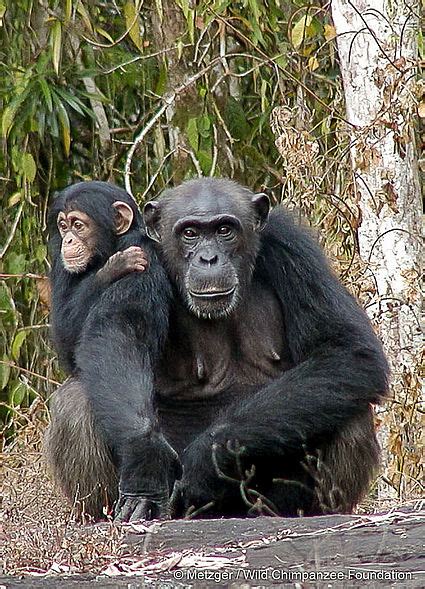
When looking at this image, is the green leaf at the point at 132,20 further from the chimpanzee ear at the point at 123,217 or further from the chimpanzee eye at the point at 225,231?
the chimpanzee eye at the point at 225,231

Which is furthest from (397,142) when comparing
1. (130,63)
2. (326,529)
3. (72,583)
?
(72,583)

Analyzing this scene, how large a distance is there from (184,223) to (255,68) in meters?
3.32

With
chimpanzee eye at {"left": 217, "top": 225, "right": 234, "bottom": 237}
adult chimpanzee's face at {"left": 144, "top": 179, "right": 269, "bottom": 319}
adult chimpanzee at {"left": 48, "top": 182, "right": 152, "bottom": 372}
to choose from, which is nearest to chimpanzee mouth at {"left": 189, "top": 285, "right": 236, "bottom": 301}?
adult chimpanzee's face at {"left": 144, "top": 179, "right": 269, "bottom": 319}

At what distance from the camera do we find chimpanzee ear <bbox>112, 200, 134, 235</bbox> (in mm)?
6836

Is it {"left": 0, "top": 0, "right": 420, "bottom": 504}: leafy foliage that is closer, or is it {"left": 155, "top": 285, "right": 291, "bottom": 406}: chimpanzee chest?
{"left": 155, "top": 285, "right": 291, "bottom": 406}: chimpanzee chest

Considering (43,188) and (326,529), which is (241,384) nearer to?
(326,529)

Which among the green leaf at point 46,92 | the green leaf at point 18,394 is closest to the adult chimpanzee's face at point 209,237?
the green leaf at point 46,92

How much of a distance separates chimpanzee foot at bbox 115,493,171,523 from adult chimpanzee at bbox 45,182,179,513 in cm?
7

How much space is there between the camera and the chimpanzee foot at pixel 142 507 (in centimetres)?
543

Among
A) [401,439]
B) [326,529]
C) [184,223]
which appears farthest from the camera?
[401,439]

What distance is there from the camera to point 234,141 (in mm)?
9820

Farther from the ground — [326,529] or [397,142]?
[397,142]

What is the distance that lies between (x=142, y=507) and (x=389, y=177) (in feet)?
9.91

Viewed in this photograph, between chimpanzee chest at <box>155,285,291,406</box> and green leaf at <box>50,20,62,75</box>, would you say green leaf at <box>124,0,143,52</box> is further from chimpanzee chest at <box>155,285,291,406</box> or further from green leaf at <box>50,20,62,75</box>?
chimpanzee chest at <box>155,285,291,406</box>
